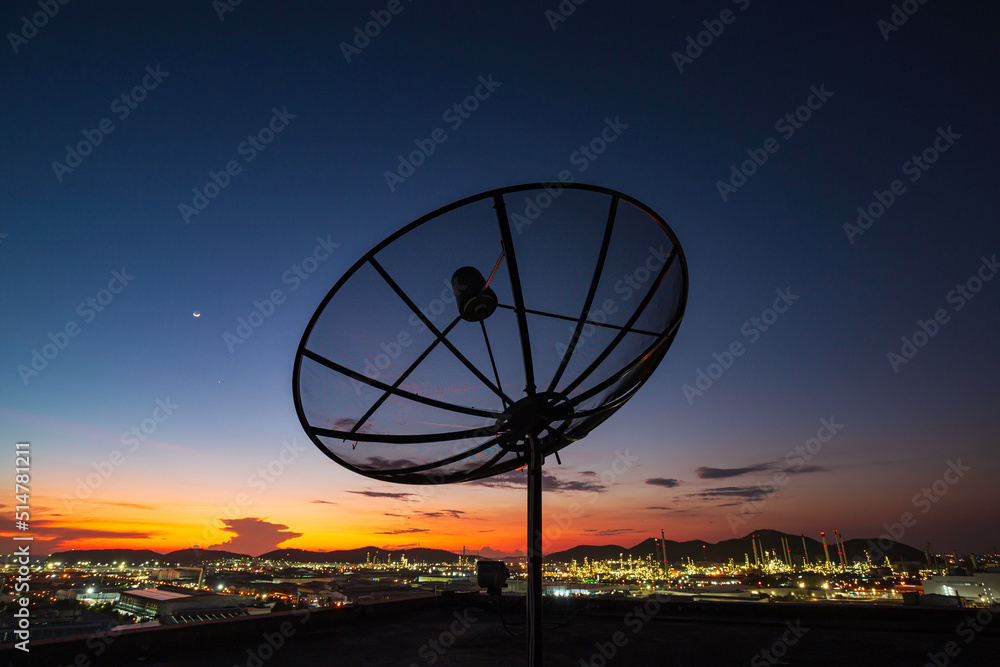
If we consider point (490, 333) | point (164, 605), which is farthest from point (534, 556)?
point (164, 605)

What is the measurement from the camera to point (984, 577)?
36.0m

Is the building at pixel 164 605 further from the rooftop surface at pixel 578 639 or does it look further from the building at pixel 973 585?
the building at pixel 973 585

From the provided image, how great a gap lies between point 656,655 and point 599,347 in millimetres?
5414

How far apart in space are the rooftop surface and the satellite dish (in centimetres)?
263

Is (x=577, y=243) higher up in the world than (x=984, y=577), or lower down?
higher up

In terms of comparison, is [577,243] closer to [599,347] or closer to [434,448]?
[599,347]

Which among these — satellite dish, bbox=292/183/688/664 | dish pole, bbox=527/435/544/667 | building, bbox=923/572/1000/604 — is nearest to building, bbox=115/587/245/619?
satellite dish, bbox=292/183/688/664

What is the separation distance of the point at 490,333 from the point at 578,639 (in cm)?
643

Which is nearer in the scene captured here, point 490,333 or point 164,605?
point 490,333

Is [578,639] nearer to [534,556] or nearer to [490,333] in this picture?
[534,556]

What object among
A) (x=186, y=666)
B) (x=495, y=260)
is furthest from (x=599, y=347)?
(x=186, y=666)

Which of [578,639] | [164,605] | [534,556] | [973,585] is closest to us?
[534,556]

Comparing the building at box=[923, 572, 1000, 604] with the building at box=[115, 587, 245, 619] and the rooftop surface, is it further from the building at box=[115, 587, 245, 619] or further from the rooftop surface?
the building at box=[115, 587, 245, 619]

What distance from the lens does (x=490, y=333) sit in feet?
24.4
